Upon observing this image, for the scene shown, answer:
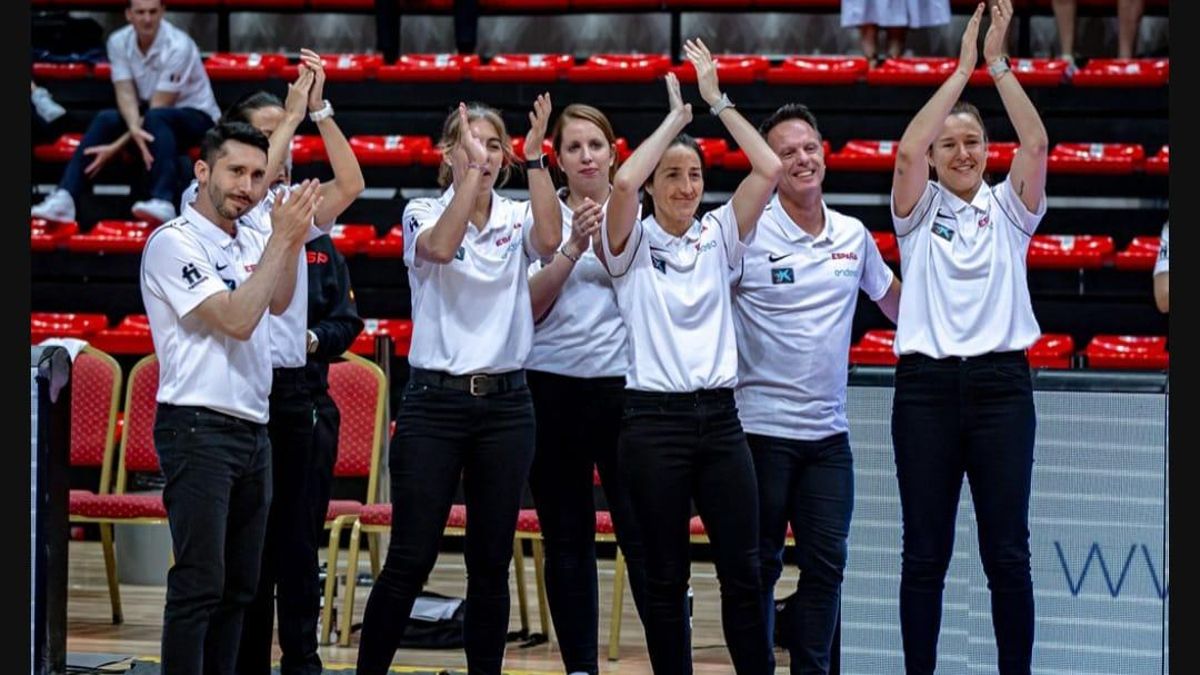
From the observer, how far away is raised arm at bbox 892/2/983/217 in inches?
192

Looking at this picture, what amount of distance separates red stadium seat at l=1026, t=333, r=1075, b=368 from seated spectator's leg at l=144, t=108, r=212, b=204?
16.3ft

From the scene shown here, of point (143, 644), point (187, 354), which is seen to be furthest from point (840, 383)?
point (143, 644)

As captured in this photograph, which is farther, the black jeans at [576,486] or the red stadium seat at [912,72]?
the red stadium seat at [912,72]

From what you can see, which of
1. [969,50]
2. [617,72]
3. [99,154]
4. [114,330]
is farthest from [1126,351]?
[99,154]

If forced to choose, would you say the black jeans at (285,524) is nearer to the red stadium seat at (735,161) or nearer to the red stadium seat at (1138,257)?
the red stadium seat at (735,161)

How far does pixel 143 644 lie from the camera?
643 cm

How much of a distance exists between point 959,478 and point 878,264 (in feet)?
2.42

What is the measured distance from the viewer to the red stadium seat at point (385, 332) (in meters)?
9.32

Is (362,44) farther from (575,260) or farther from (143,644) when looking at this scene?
(575,260)

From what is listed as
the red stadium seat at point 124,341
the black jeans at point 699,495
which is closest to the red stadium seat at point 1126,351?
the black jeans at point 699,495

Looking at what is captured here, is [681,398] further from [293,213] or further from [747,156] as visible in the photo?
[293,213]

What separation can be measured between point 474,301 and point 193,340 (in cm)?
85

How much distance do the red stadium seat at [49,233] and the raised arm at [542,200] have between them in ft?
20.4

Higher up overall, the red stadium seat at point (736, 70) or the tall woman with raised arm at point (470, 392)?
the red stadium seat at point (736, 70)
